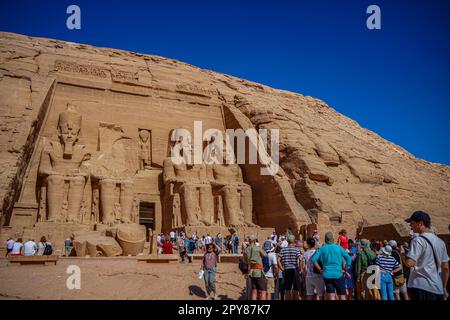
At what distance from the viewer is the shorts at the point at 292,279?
594 centimetres

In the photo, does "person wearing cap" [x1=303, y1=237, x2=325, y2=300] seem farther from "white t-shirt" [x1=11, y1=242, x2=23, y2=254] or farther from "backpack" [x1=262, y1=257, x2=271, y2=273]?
"white t-shirt" [x1=11, y1=242, x2=23, y2=254]

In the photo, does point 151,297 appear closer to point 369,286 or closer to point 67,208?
point 369,286

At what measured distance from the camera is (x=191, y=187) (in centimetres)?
1677

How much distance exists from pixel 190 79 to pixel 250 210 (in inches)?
313

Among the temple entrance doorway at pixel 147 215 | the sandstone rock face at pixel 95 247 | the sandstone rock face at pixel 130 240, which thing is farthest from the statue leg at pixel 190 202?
the sandstone rock face at pixel 95 247

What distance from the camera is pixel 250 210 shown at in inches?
685

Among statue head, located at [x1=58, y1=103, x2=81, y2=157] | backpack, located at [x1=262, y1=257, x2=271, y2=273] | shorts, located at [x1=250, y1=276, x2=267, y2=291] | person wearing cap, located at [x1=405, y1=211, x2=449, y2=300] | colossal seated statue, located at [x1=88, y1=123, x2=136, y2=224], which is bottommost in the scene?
shorts, located at [x1=250, y1=276, x2=267, y2=291]

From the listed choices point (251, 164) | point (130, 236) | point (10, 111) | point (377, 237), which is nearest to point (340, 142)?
point (251, 164)

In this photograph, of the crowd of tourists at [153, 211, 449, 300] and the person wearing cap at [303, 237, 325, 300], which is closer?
the crowd of tourists at [153, 211, 449, 300]

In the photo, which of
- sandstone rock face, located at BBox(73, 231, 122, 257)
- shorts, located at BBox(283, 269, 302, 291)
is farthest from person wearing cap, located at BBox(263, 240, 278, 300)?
sandstone rock face, located at BBox(73, 231, 122, 257)

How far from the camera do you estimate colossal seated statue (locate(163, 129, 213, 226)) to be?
16.5 meters

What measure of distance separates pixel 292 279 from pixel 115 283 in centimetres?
308

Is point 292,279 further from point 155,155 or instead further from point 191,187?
point 155,155

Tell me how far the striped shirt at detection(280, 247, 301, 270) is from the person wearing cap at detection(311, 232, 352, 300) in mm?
795
